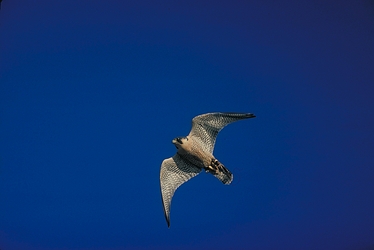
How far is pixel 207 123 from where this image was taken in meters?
5.52

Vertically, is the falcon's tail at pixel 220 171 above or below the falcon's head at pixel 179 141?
below

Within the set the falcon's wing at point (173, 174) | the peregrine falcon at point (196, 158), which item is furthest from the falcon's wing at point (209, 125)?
the falcon's wing at point (173, 174)

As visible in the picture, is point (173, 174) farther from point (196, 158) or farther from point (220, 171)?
point (220, 171)

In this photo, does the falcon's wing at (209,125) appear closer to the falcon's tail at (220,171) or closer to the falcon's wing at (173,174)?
the falcon's tail at (220,171)

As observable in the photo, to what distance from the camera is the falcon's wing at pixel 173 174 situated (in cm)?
574

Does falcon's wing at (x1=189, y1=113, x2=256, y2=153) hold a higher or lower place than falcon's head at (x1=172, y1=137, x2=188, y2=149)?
higher

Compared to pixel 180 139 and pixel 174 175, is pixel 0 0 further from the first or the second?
pixel 174 175

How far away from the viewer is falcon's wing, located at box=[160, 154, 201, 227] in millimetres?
5742

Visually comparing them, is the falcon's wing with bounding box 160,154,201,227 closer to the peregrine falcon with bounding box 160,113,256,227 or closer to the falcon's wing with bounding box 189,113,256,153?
the peregrine falcon with bounding box 160,113,256,227

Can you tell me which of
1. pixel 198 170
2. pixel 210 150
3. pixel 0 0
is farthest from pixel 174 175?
pixel 0 0

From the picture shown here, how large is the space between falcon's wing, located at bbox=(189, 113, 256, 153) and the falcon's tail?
0.33m

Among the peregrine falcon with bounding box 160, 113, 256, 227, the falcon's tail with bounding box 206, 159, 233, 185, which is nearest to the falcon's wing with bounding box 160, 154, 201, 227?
the peregrine falcon with bounding box 160, 113, 256, 227

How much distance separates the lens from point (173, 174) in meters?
5.87

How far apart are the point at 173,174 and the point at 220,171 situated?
3.05 feet
